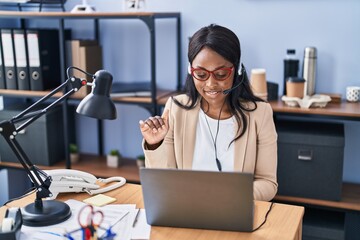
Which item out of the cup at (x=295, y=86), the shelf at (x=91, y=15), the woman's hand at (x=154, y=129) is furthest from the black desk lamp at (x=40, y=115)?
the cup at (x=295, y=86)

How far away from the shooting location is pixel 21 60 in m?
2.70

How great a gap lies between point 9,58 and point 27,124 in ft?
4.89

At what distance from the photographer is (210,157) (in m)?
1.88

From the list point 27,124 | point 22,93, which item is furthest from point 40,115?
point 22,93

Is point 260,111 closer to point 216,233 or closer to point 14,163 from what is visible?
point 216,233

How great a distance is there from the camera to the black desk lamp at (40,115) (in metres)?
1.33

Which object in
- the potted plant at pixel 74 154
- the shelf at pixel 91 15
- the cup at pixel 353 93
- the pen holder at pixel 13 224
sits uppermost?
the shelf at pixel 91 15

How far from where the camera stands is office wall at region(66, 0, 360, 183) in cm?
243

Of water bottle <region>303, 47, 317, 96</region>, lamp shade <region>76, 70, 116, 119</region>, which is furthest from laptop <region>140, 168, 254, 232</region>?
water bottle <region>303, 47, 317, 96</region>

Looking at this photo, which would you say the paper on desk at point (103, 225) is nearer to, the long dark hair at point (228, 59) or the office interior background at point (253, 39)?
the long dark hair at point (228, 59)

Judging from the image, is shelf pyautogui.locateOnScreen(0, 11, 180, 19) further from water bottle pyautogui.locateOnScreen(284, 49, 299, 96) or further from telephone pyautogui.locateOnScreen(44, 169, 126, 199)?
telephone pyautogui.locateOnScreen(44, 169, 126, 199)

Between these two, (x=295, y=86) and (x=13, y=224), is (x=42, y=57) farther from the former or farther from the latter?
(x=13, y=224)

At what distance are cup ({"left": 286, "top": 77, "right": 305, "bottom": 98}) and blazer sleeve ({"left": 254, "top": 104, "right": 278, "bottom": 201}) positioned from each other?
1.65ft

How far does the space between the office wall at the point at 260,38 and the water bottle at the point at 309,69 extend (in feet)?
0.36
